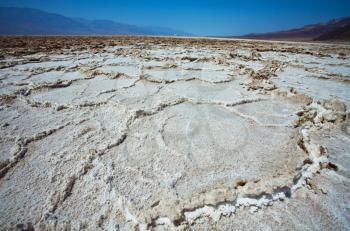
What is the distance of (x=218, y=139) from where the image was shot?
1.45 metres

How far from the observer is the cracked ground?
0.89 metres

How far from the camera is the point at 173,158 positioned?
125cm

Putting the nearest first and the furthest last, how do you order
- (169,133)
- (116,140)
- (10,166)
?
(10,166)
(116,140)
(169,133)

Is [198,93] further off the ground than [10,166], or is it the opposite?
[198,93]

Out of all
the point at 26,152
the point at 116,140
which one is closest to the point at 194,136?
the point at 116,140

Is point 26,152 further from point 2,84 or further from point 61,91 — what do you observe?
point 2,84

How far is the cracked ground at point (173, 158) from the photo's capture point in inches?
35.1

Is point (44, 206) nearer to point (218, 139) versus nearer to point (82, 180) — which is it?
point (82, 180)

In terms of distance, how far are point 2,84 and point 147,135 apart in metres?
2.23

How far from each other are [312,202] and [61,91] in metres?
2.41

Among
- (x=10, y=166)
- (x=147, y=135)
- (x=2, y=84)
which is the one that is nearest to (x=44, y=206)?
(x=10, y=166)

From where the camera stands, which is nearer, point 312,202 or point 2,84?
point 312,202

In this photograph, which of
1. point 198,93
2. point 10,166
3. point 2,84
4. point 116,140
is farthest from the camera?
point 2,84

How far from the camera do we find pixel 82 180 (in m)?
1.08
